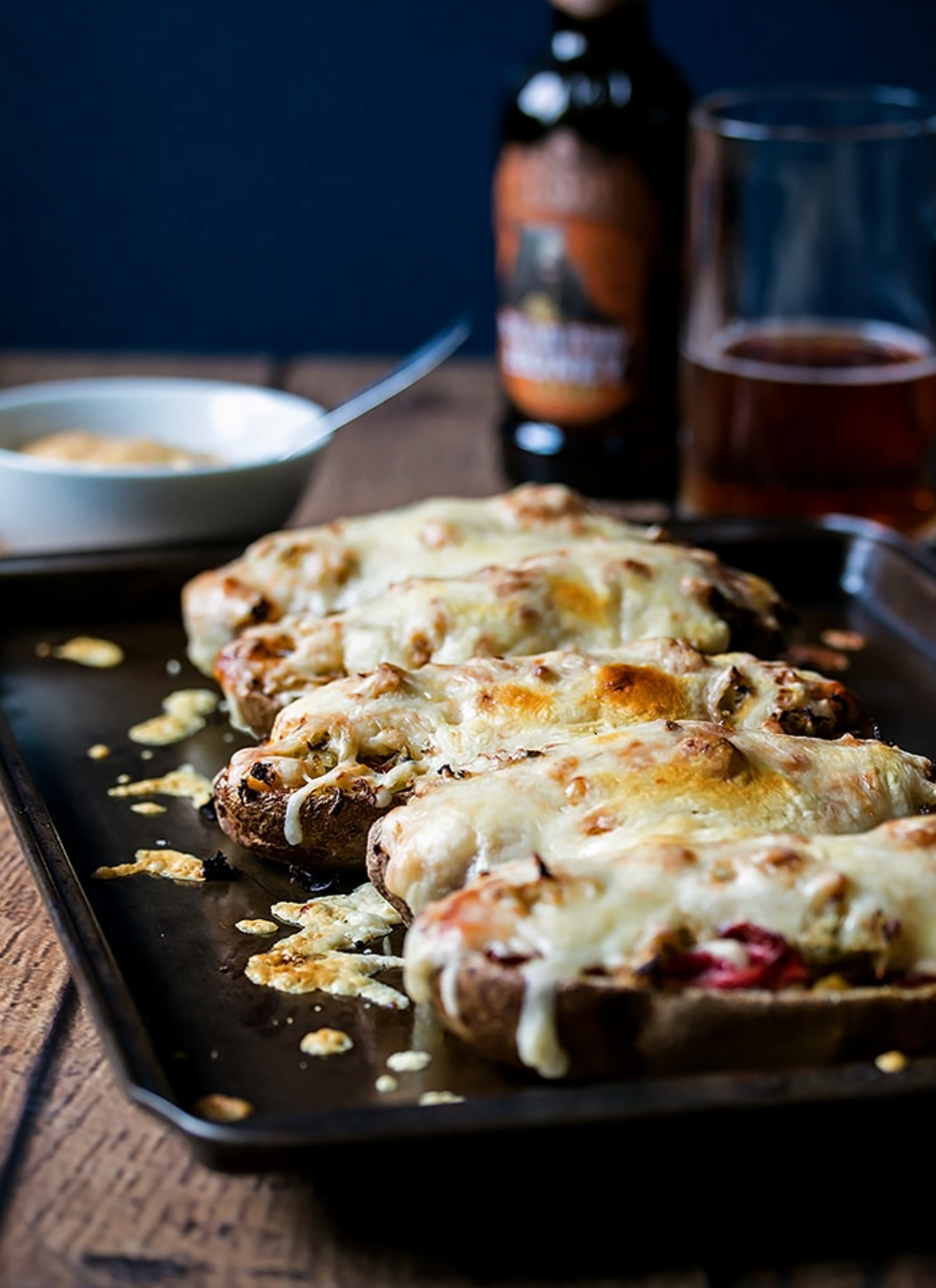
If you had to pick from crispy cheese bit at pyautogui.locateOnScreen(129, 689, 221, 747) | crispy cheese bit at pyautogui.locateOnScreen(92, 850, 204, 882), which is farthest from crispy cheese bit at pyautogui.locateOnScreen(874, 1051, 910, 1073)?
crispy cheese bit at pyautogui.locateOnScreen(129, 689, 221, 747)

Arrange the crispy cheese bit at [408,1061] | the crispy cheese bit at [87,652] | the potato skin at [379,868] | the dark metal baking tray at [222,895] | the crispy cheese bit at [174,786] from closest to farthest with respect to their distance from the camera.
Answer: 1. the dark metal baking tray at [222,895]
2. the crispy cheese bit at [408,1061]
3. the potato skin at [379,868]
4. the crispy cheese bit at [174,786]
5. the crispy cheese bit at [87,652]

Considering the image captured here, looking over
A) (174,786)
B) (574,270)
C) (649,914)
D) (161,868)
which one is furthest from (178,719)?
(574,270)

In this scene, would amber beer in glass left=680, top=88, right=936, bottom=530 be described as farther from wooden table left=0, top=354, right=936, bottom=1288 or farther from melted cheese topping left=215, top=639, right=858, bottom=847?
wooden table left=0, top=354, right=936, bottom=1288

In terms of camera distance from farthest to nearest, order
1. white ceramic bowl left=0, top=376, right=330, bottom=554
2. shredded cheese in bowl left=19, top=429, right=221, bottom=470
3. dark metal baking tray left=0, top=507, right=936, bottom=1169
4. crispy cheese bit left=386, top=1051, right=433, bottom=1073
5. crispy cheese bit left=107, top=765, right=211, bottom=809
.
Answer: shredded cheese in bowl left=19, top=429, right=221, bottom=470, white ceramic bowl left=0, top=376, right=330, bottom=554, crispy cheese bit left=107, top=765, right=211, bottom=809, crispy cheese bit left=386, top=1051, right=433, bottom=1073, dark metal baking tray left=0, top=507, right=936, bottom=1169

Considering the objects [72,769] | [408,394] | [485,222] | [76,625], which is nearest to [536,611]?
[72,769]

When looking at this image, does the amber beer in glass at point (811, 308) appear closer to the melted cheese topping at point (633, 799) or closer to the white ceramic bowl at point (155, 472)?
the white ceramic bowl at point (155, 472)

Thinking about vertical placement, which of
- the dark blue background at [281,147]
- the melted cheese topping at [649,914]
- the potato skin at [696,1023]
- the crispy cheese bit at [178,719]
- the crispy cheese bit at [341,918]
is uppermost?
the melted cheese topping at [649,914]

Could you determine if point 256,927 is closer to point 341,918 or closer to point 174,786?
point 341,918

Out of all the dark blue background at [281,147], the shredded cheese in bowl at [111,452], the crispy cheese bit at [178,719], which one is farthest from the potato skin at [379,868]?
the dark blue background at [281,147]
